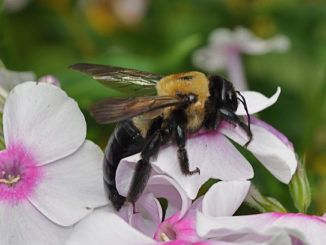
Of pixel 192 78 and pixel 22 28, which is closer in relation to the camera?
pixel 192 78

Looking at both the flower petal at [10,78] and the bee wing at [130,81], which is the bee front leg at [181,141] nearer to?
the bee wing at [130,81]

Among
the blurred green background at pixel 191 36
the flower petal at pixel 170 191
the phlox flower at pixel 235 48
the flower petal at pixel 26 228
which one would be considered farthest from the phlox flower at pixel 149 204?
the phlox flower at pixel 235 48

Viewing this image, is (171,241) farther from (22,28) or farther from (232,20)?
(22,28)

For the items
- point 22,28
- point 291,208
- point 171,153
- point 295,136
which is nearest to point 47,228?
point 171,153

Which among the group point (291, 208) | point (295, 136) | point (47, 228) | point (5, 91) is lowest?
point (295, 136)

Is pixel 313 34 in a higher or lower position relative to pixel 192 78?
lower

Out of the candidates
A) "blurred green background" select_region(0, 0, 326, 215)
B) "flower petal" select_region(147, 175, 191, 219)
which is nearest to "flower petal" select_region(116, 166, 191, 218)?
"flower petal" select_region(147, 175, 191, 219)
